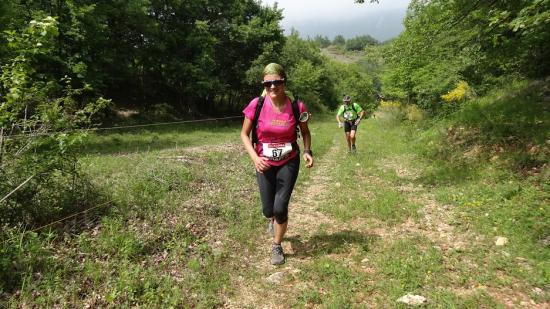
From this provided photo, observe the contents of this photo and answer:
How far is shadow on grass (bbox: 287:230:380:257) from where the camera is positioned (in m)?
5.80

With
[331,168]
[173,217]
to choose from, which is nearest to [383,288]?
[173,217]

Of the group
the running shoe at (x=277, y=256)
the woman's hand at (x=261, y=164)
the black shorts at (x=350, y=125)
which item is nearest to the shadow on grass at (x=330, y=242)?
the running shoe at (x=277, y=256)

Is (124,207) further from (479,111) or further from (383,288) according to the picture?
(479,111)

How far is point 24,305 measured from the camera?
394cm

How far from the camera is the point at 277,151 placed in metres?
5.15

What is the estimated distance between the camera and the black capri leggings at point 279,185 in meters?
5.21

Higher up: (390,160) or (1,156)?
(1,156)

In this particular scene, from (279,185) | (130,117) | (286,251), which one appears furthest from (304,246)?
(130,117)

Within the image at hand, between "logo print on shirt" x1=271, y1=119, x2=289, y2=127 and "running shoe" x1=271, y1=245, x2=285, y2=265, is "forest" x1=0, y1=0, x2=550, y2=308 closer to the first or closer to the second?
"running shoe" x1=271, y1=245, x2=285, y2=265

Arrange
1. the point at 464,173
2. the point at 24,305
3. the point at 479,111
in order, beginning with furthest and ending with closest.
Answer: the point at 479,111
the point at 464,173
the point at 24,305

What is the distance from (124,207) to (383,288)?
4.37 meters

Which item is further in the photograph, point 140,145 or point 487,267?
point 140,145

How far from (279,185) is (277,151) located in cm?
52

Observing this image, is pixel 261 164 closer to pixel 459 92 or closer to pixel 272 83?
pixel 272 83
